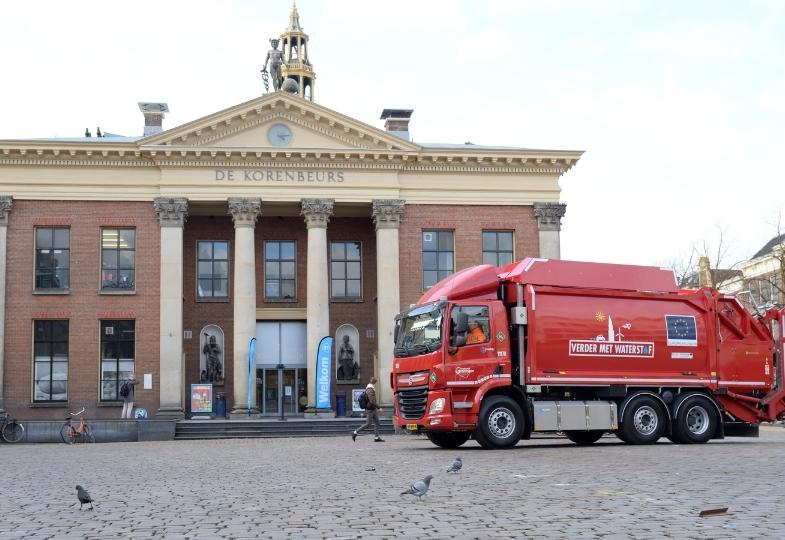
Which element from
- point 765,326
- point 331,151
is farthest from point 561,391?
point 331,151

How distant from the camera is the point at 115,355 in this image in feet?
129

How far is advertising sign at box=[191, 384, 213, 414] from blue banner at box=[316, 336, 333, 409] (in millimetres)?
4094

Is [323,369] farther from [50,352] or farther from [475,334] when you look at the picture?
[475,334]

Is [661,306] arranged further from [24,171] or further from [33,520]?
[24,171]

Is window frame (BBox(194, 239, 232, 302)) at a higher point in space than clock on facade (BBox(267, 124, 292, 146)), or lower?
lower

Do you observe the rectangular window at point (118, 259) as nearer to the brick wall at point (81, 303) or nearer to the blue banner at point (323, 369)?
the brick wall at point (81, 303)

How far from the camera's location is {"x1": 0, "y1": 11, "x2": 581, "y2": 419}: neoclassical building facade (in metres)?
38.7

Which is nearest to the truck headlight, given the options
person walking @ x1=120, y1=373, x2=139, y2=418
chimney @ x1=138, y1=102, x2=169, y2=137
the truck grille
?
the truck grille

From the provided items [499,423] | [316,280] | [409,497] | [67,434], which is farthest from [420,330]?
[316,280]

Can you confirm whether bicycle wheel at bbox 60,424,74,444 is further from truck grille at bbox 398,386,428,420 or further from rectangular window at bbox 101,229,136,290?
truck grille at bbox 398,386,428,420

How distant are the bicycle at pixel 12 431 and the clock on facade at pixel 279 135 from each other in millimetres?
14741

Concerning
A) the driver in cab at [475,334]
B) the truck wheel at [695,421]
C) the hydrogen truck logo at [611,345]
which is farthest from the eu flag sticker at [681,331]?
the driver in cab at [475,334]

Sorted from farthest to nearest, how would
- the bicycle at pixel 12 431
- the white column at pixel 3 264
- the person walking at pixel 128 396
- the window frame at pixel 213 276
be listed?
the window frame at pixel 213 276, the white column at pixel 3 264, the person walking at pixel 128 396, the bicycle at pixel 12 431

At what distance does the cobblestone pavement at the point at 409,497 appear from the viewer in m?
8.88
